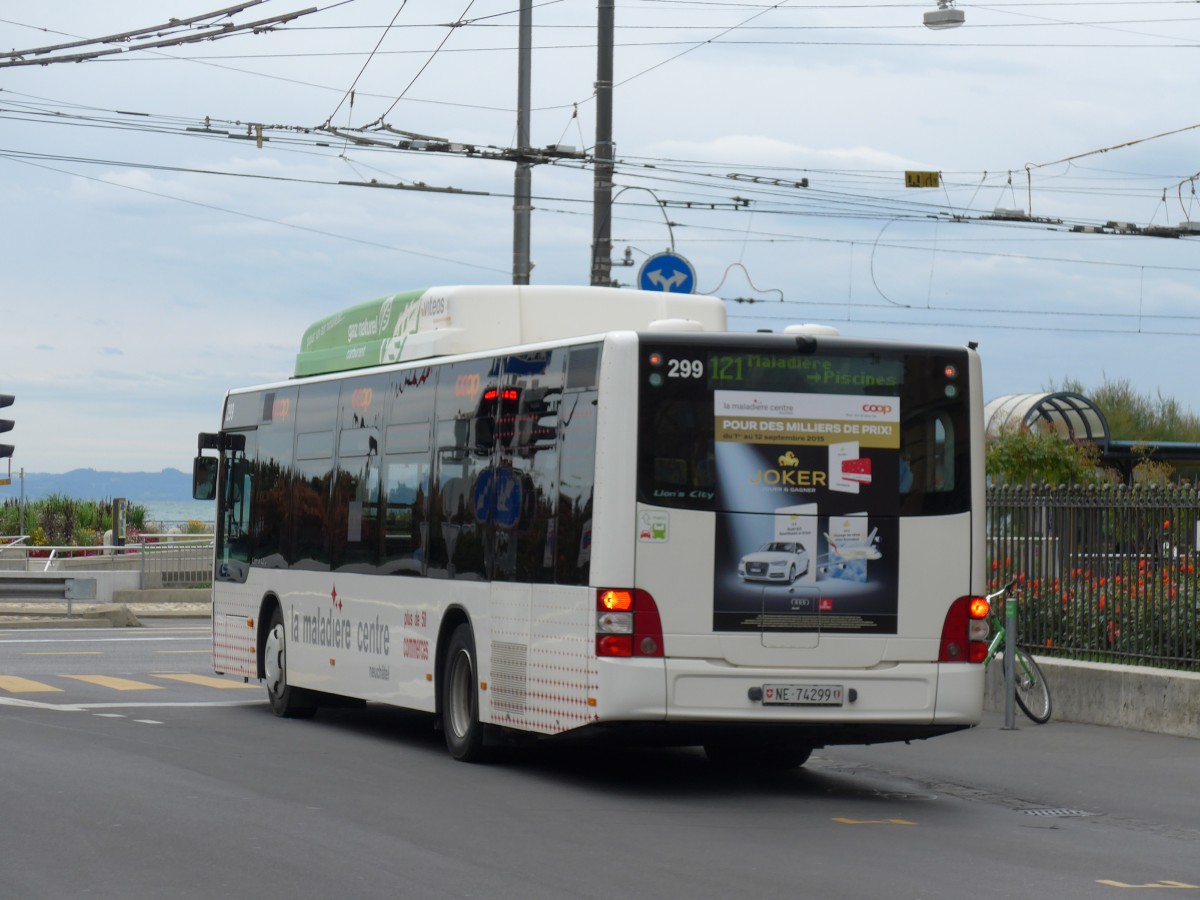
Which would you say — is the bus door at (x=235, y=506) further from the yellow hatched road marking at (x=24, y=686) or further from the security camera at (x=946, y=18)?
the security camera at (x=946, y=18)

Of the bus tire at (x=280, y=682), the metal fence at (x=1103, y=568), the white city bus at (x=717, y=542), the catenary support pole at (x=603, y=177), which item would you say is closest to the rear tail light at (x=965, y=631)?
the white city bus at (x=717, y=542)

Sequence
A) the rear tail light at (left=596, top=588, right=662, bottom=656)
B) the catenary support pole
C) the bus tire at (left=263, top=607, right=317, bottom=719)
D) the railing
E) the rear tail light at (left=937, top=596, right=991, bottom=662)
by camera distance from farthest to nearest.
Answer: the railing → the catenary support pole → the bus tire at (left=263, top=607, right=317, bottom=719) → the rear tail light at (left=937, top=596, right=991, bottom=662) → the rear tail light at (left=596, top=588, right=662, bottom=656)

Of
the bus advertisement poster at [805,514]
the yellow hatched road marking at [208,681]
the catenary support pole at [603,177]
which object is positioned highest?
the catenary support pole at [603,177]

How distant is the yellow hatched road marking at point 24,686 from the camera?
19.4m

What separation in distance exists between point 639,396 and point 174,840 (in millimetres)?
3870

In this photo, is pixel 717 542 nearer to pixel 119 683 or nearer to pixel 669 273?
pixel 669 273

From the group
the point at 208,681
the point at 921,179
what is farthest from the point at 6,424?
the point at 921,179

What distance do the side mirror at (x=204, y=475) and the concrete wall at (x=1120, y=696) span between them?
25.1 ft

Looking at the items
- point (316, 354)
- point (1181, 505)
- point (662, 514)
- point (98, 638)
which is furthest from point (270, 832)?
point (98, 638)

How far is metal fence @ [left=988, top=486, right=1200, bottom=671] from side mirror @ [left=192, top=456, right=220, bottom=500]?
7.49 m

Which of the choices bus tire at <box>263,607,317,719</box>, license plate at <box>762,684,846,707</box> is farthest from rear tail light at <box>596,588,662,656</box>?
bus tire at <box>263,607,317,719</box>

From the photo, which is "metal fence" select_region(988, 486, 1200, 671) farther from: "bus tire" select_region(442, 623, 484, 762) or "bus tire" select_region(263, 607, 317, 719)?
"bus tire" select_region(263, 607, 317, 719)

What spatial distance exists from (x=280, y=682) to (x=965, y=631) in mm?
7268

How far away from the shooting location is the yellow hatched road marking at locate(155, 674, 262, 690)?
20853mm
